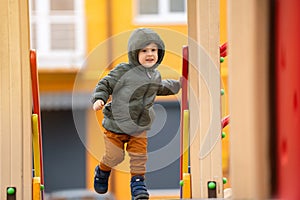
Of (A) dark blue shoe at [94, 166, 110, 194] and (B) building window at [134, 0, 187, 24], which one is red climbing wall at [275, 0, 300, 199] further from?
(B) building window at [134, 0, 187, 24]

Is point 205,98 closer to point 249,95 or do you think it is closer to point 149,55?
point 149,55

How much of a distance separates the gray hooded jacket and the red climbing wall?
2.35 m

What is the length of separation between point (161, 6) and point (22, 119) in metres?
11.1

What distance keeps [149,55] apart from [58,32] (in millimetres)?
11256

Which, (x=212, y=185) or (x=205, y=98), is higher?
(x=205, y=98)

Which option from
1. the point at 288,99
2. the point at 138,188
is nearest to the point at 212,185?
the point at 138,188

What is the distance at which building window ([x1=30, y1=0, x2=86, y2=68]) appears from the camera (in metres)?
14.4

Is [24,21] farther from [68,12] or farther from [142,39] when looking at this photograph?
[68,12]

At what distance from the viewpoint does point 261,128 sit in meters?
1.29

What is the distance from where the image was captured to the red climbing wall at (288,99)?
126cm

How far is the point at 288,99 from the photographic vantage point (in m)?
1.29

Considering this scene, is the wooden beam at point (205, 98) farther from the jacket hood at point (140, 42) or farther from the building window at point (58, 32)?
the building window at point (58, 32)

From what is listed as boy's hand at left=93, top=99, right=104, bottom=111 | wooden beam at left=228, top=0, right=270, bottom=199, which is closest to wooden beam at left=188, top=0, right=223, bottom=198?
boy's hand at left=93, top=99, right=104, bottom=111

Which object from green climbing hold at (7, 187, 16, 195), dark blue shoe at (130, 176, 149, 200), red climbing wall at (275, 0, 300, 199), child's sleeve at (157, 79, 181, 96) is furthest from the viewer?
child's sleeve at (157, 79, 181, 96)
